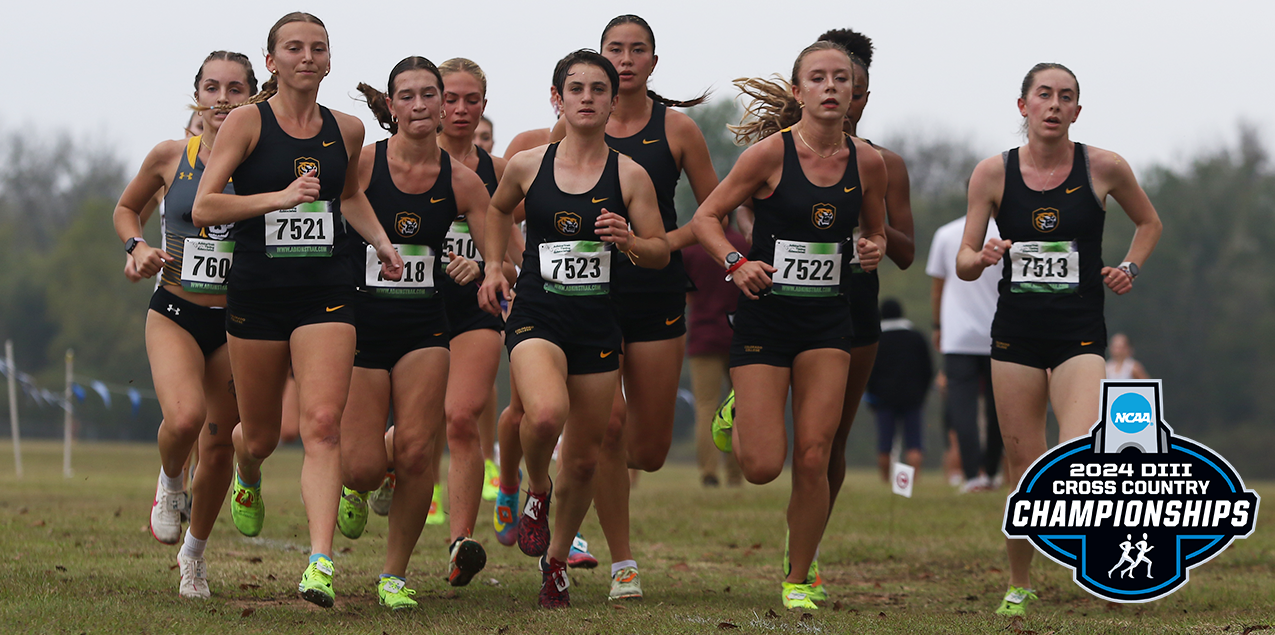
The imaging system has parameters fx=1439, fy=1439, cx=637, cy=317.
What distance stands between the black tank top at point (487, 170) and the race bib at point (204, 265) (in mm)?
1444

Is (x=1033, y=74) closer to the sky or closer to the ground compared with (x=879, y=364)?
closer to the sky

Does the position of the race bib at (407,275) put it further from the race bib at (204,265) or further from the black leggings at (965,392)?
Answer: the black leggings at (965,392)

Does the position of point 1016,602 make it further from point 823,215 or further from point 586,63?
point 586,63

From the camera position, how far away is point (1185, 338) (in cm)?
5503

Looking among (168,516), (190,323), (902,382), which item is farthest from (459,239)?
(902,382)

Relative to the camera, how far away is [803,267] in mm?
6324

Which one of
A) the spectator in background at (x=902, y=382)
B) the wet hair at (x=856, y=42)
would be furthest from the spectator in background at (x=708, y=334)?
the wet hair at (x=856, y=42)

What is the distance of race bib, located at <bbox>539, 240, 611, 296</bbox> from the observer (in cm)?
600

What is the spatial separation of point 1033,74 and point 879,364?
824cm

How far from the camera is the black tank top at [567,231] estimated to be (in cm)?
601

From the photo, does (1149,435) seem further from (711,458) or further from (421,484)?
(711,458)

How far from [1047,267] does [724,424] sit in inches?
69.4

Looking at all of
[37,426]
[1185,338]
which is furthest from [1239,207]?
[37,426]

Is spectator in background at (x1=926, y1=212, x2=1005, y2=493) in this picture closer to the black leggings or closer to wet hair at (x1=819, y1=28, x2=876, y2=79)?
the black leggings
